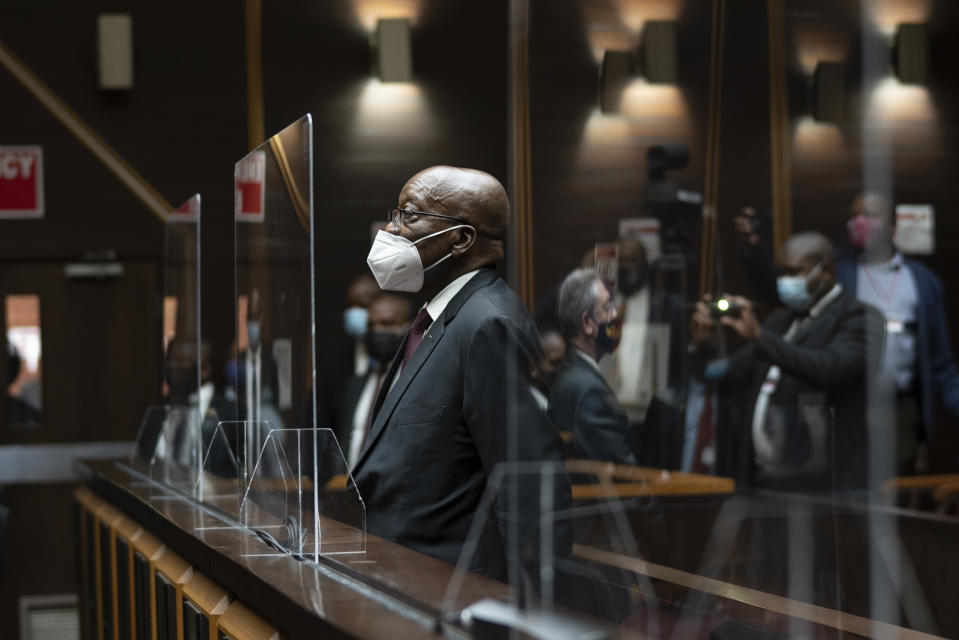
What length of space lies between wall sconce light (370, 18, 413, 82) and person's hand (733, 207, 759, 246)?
270 cm

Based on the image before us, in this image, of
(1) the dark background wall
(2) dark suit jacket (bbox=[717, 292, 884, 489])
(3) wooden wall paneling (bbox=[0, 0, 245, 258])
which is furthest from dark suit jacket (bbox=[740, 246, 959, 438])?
(3) wooden wall paneling (bbox=[0, 0, 245, 258])

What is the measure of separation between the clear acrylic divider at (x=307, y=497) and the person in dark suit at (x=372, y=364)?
159 inches

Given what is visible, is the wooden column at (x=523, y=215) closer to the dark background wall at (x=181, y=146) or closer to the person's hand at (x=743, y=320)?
the person's hand at (x=743, y=320)

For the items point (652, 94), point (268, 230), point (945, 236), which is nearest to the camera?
point (268, 230)

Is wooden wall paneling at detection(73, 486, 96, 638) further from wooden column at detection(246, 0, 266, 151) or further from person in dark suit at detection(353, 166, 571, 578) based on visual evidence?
wooden column at detection(246, 0, 266, 151)

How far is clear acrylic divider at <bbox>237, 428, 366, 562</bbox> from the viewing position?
1.90 m

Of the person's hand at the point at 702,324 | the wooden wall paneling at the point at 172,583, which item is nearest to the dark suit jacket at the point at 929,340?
the person's hand at the point at 702,324

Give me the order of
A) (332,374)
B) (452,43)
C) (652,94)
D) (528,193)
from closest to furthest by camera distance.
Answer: (528,193), (652,94), (332,374), (452,43)

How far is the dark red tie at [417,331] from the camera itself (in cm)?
228

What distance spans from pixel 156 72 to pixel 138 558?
5275 millimetres

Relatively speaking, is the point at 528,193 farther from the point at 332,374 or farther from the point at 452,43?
the point at 452,43

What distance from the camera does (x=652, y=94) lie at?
5.21 m

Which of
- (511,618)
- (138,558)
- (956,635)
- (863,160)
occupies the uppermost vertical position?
(863,160)

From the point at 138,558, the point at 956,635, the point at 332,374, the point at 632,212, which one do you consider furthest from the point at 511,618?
the point at 332,374
